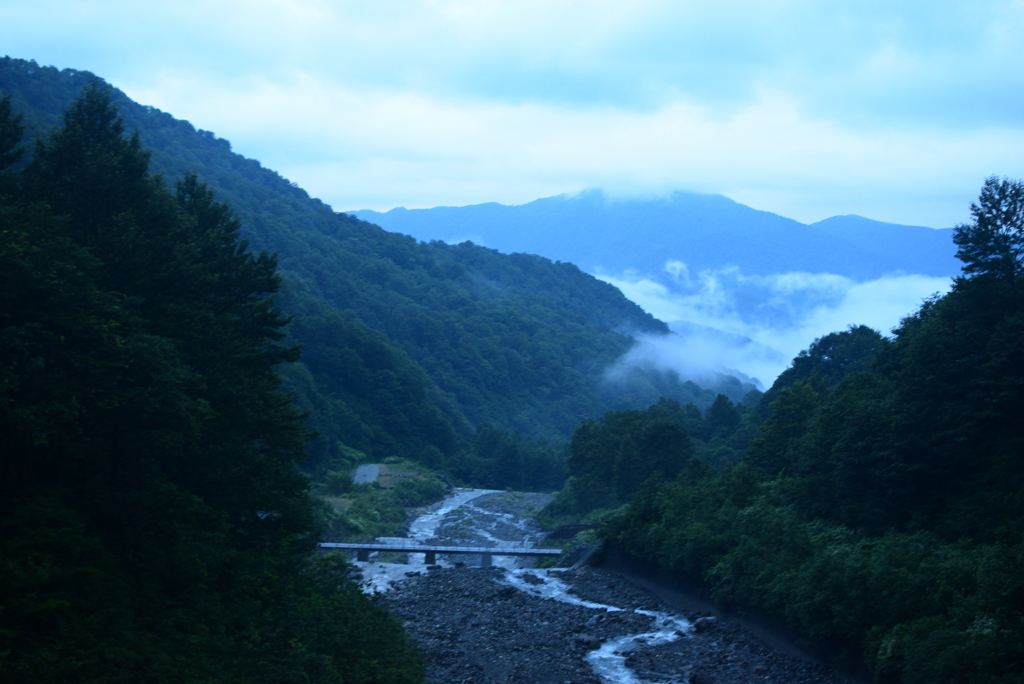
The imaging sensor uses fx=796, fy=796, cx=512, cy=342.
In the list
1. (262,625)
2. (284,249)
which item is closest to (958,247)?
(262,625)

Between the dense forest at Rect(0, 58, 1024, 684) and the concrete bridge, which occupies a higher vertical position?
the dense forest at Rect(0, 58, 1024, 684)

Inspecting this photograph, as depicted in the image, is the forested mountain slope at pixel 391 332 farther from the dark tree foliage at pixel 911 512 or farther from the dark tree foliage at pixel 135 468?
the dark tree foliage at pixel 135 468

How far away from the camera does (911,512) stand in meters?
25.3

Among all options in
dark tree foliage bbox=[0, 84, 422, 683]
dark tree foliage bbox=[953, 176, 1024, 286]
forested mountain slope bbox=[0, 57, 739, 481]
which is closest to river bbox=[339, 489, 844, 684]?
dark tree foliage bbox=[0, 84, 422, 683]

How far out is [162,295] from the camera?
20484 millimetres

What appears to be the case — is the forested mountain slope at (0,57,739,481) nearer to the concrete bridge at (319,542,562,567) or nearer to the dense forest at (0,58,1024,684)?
the concrete bridge at (319,542,562,567)

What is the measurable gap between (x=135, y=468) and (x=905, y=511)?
22835 millimetres

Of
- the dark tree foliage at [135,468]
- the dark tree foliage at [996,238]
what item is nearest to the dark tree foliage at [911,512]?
the dark tree foliage at [996,238]

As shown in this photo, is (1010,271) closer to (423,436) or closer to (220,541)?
(220,541)

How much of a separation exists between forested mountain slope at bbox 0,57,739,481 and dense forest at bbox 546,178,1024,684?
4933cm

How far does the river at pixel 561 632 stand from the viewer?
2123cm

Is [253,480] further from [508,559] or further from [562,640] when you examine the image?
[508,559]

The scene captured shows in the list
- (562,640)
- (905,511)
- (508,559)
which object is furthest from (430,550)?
(905,511)

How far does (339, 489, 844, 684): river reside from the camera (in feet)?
69.7
